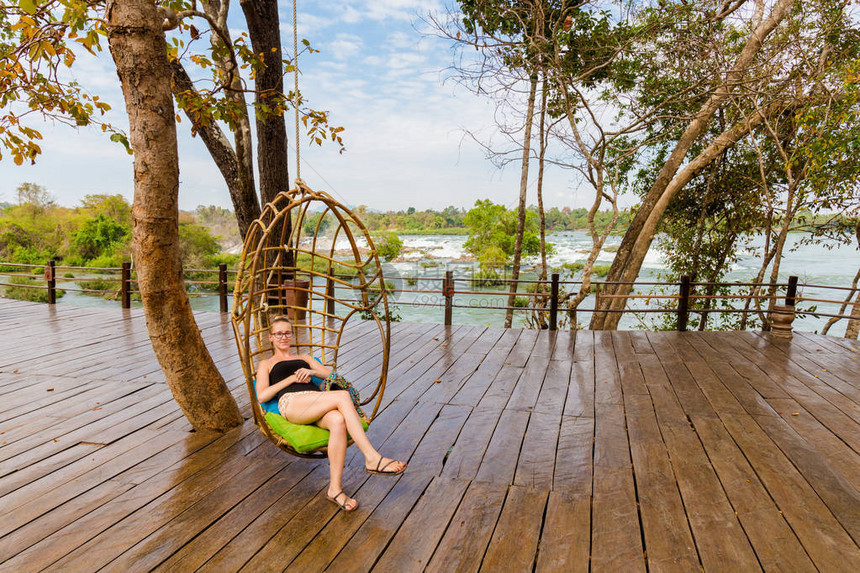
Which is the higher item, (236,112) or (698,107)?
(698,107)

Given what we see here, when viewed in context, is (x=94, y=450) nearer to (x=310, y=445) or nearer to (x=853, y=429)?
(x=310, y=445)

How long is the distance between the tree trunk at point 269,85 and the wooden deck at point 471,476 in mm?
2123

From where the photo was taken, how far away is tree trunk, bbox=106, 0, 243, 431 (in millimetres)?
2430

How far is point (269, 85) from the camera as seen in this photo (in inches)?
195

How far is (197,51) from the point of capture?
4047 millimetres

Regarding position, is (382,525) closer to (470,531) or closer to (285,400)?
(470,531)

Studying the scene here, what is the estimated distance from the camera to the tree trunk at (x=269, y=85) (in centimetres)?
482

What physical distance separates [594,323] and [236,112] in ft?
22.0

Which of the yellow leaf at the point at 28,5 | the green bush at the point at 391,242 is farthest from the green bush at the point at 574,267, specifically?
the green bush at the point at 391,242

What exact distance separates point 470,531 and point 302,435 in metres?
0.84

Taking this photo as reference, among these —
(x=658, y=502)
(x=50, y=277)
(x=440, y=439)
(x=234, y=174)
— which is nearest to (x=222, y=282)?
(x=234, y=174)

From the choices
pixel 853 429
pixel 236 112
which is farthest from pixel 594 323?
pixel 236 112

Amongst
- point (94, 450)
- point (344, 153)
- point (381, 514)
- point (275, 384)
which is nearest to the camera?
point (381, 514)

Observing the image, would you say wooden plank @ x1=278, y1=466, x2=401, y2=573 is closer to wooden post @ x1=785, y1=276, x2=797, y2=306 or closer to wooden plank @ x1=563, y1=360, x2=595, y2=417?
wooden plank @ x1=563, y1=360, x2=595, y2=417
